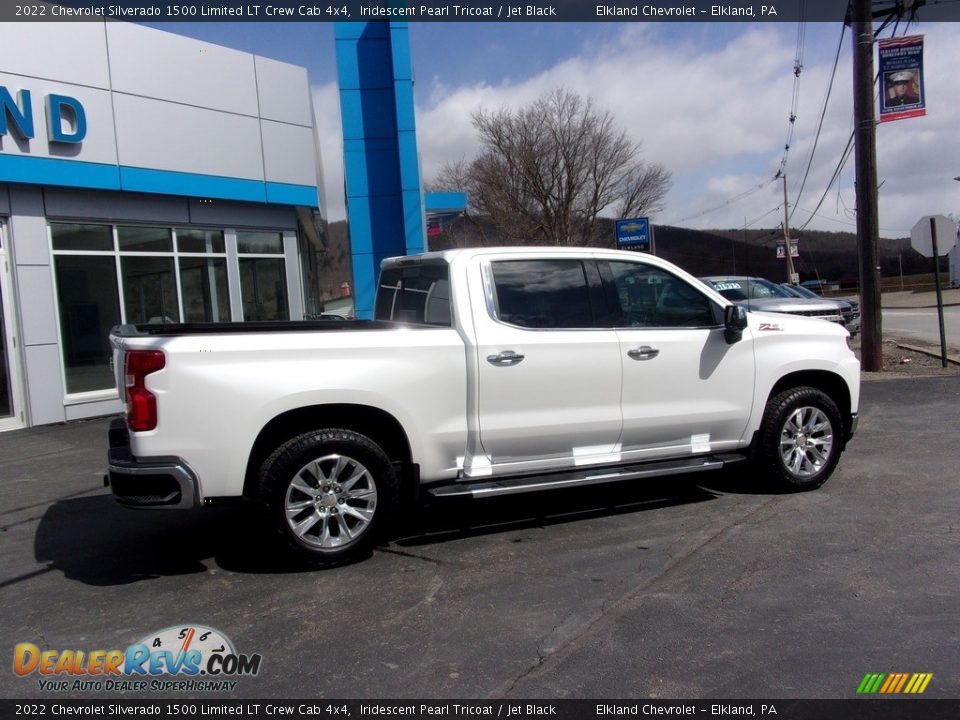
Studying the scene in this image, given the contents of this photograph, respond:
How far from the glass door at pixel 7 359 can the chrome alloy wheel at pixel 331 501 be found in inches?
333

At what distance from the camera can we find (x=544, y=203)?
3425cm

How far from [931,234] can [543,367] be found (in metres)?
11.8

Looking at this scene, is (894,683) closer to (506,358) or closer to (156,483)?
(506,358)

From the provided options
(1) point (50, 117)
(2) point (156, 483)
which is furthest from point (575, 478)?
(1) point (50, 117)

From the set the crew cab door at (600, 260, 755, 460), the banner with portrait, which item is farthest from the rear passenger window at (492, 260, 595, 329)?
the banner with portrait

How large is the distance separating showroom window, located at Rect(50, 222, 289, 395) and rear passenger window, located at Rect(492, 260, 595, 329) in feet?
28.2

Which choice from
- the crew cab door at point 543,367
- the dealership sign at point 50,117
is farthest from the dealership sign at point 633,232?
the crew cab door at point 543,367

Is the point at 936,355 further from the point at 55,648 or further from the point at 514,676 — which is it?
the point at 55,648

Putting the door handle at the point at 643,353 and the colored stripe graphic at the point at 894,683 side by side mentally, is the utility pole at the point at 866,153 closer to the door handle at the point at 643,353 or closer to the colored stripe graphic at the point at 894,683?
the door handle at the point at 643,353

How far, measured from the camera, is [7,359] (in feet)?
37.4

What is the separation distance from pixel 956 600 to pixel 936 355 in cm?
1306

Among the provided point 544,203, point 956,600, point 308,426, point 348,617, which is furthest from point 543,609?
point 544,203

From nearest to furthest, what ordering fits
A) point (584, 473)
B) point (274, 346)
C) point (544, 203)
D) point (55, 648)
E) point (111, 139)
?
1. point (55, 648)
2. point (274, 346)
3. point (584, 473)
4. point (111, 139)
5. point (544, 203)

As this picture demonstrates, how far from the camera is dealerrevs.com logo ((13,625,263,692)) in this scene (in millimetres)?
3689
